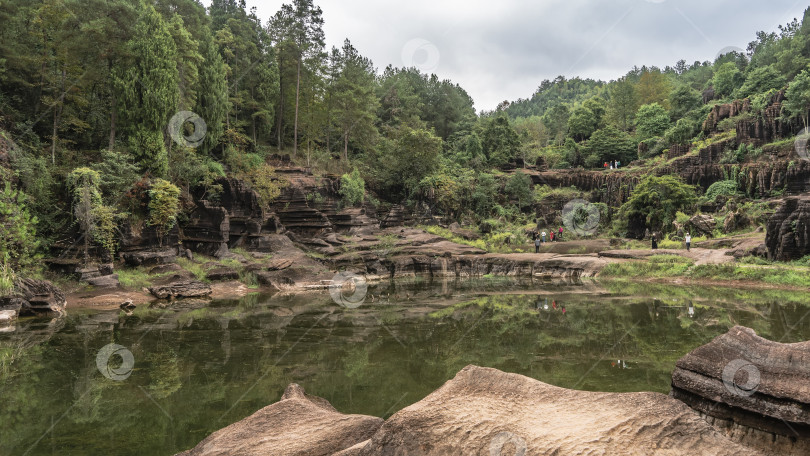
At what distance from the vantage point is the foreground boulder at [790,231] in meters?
18.8

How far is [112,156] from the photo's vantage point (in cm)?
1981

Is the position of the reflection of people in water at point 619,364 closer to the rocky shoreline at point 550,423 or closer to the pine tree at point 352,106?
the rocky shoreline at point 550,423

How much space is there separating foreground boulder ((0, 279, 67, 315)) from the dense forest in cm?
97

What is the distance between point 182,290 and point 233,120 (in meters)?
23.7

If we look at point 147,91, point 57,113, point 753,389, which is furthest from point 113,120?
point 753,389

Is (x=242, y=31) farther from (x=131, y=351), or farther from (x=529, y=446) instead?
(x=529, y=446)

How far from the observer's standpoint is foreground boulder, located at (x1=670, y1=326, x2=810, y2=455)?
267 cm

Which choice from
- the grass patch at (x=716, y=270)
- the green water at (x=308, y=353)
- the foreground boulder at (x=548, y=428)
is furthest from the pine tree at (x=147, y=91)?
the grass patch at (x=716, y=270)

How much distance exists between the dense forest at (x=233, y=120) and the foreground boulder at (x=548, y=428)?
55.1ft

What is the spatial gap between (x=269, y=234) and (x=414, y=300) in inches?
518

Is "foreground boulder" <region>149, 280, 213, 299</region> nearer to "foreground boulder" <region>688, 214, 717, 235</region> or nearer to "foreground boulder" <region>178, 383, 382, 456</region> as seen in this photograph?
"foreground boulder" <region>178, 383, 382, 456</region>

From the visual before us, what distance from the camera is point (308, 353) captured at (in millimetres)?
8430

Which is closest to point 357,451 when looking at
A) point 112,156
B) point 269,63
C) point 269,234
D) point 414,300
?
point 414,300

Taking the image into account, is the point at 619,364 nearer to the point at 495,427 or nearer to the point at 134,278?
the point at 495,427
